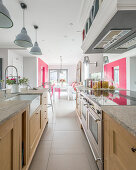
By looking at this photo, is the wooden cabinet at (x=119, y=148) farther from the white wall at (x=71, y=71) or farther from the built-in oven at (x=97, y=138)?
the white wall at (x=71, y=71)

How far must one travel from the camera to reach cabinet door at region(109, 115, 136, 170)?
58 cm

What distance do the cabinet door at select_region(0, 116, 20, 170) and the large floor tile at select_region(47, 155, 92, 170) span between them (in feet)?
1.90

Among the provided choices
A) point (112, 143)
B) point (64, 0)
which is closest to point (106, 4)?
point (64, 0)

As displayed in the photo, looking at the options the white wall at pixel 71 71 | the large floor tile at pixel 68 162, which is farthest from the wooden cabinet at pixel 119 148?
the white wall at pixel 71 71

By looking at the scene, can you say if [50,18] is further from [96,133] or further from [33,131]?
[96,133]

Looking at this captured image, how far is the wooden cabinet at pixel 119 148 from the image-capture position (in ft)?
1.92

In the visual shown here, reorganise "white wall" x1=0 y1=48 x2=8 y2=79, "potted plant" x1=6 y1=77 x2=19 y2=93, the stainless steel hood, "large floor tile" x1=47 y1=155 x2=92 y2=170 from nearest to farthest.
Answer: the stainless steel hood
"large floor tile" x1=47 y1=155 x2=92 y2=170
"potted plant" x1=6 y1=77 x2=19 y2=93
"white wall" x1=0 y1=48 x2=8 y2=79

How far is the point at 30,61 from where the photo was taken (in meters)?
5.84

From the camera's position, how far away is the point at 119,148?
0.72 m

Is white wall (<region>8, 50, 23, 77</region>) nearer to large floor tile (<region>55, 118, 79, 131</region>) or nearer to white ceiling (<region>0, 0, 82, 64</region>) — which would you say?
white ceiling (<region>0, 0, 82, 64</region>)

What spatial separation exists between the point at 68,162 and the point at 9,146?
38.2 inches

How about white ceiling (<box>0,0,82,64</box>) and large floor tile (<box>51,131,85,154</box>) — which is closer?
large floor tile (<box>51,131,85,154</box>)

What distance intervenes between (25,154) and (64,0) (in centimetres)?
252

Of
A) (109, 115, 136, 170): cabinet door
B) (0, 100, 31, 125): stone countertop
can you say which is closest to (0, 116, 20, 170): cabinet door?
(0, 100, 31, 125): stone countertop
